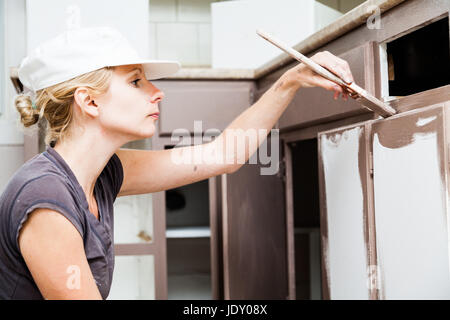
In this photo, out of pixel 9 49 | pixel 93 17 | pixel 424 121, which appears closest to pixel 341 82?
pixel 424 121

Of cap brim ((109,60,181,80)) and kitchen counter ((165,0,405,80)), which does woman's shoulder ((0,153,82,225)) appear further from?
kitchen counter ((165,0,405,80))

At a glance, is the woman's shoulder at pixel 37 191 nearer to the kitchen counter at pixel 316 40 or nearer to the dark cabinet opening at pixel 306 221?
the kitchen counter at pixel 316 40

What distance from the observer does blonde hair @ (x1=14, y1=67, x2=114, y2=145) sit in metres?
0.99

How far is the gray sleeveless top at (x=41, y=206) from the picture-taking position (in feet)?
2.83

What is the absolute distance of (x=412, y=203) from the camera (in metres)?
0.94

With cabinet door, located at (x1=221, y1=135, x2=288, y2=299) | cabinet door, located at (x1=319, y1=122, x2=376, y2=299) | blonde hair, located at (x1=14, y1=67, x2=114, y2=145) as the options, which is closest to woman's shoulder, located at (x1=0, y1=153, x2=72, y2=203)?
blonde hair, located at (x1=14, y1=67, x2=114, y2=145)

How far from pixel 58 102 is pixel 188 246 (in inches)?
67.9

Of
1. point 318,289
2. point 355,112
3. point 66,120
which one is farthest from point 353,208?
point 318,289

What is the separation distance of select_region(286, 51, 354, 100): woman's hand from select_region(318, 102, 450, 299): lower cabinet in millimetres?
111

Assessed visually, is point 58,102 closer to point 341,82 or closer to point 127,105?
point 127,105
